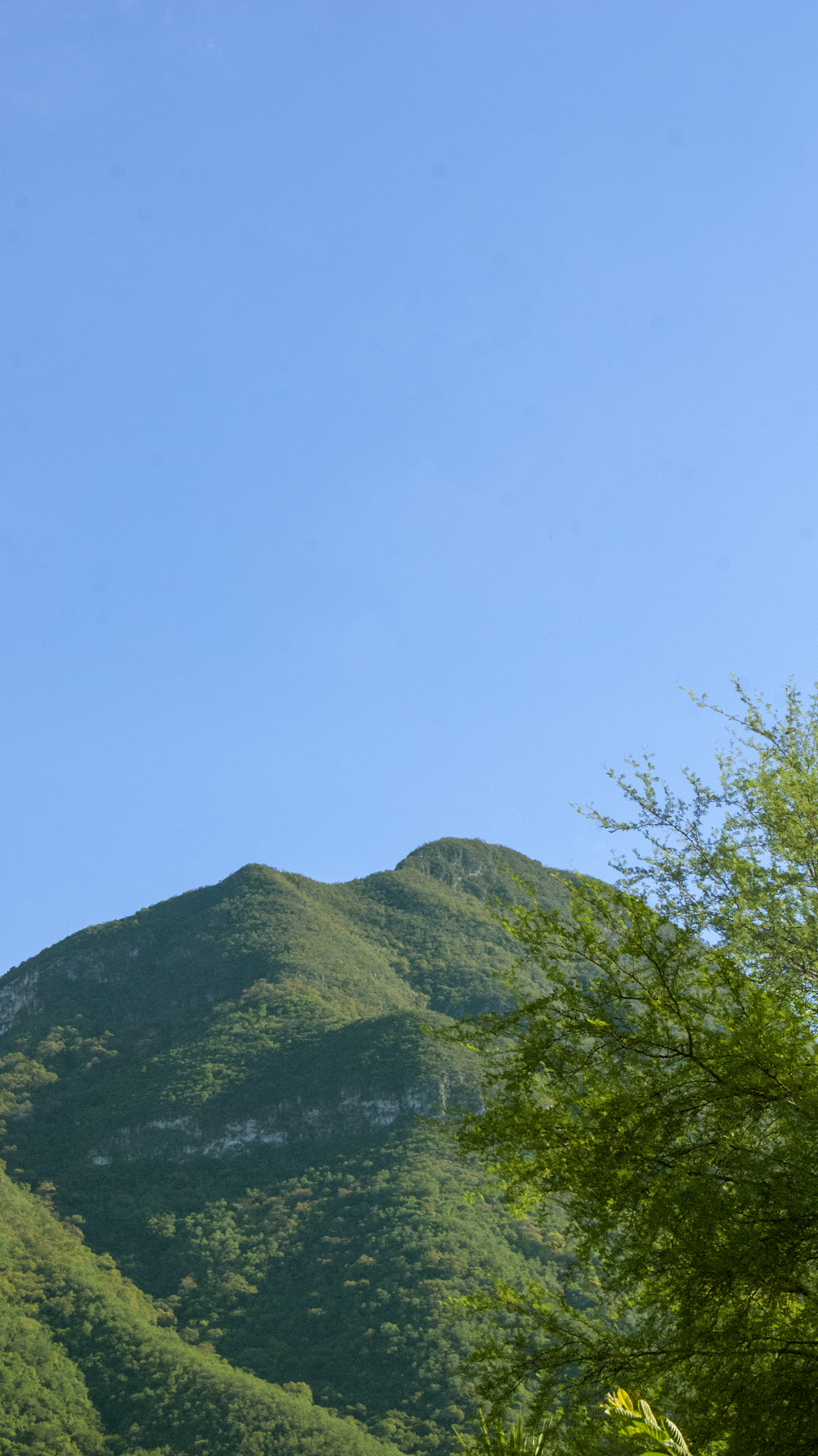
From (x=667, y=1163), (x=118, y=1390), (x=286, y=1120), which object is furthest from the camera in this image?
(x=286, y=1120)

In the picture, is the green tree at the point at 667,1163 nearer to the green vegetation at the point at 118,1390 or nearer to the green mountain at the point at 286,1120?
the green mountain at the point at 286,1120

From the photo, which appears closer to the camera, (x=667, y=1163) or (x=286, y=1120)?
(x=667, y=1163)

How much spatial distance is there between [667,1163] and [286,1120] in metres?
102

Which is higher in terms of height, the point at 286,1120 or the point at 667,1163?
the point at 667,1163

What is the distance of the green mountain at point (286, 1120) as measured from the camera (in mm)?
67688

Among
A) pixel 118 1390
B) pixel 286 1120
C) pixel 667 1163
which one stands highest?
Result: pixel 667 1163

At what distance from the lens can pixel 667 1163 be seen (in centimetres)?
599

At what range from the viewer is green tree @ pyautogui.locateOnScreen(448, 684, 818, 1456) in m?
5.28

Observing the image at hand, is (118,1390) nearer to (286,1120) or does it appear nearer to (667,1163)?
(286,1120)

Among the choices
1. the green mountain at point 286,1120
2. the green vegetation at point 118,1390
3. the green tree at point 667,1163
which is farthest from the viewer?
the green mountain at point 286,1120

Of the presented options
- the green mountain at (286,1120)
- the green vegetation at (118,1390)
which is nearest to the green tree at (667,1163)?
the green mountain at (286,1120)

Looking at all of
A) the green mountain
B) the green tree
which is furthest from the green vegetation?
the green tree

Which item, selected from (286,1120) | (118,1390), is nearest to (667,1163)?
(118,1390)

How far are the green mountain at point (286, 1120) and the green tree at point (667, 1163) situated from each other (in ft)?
138
